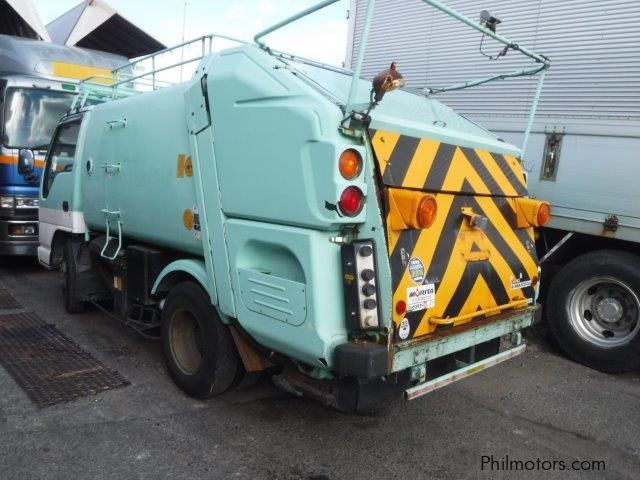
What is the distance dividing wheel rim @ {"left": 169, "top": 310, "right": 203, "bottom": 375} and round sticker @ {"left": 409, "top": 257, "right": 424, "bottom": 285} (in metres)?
1.73

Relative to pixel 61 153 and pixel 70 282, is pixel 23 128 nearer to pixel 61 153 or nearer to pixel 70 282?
pixel 61 153

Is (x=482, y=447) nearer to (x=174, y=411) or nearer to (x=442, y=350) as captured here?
(x=442, y=350)

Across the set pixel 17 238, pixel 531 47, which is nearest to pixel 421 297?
pixel 531 47

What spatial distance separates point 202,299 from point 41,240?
3.57 m

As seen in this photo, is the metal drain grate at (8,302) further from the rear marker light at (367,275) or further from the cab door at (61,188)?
the rear marker light at (367,275)

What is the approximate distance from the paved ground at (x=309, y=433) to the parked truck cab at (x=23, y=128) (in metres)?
3.95

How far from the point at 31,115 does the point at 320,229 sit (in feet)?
22.0

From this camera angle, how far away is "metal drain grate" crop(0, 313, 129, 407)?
3.87 meters

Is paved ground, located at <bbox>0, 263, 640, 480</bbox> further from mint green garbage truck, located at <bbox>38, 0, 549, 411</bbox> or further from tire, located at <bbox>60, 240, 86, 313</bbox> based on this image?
tire, located at <bbox>60, 240, 86, 313</bbox>

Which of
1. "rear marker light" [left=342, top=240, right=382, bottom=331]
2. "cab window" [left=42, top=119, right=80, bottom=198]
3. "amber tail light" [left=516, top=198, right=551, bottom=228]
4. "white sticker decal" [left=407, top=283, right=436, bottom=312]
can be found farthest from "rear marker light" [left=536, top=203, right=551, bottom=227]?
"cab window" [left=42, top=119, right=80, bottom=198]

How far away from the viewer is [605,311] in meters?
4.73

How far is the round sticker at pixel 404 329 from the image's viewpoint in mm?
2762

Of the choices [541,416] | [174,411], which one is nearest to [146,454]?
[174,411]

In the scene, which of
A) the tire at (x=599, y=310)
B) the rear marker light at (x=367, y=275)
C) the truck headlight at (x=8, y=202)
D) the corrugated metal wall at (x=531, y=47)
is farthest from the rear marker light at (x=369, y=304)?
the truck headlight at (x=8, y=202)
